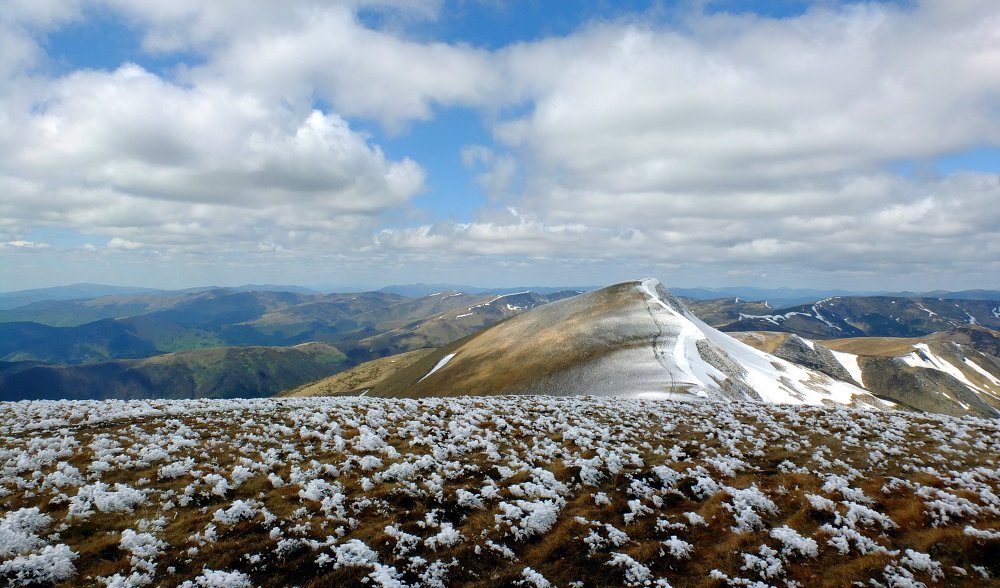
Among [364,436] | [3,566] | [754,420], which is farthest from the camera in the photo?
[754,420]

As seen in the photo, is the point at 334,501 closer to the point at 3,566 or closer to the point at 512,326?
the point at 3,566

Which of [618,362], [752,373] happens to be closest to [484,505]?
[618,362]

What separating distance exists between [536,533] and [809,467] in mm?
12672

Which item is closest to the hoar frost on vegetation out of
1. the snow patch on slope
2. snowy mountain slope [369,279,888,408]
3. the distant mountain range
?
snowy mountain slope [369,279,888,408]

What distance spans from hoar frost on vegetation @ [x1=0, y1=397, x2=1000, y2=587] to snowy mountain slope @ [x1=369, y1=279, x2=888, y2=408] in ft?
106

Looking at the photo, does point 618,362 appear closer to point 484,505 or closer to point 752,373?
point 752,373

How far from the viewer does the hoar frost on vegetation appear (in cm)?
1078

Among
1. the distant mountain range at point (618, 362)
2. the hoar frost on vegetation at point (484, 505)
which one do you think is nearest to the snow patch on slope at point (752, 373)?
the distant mountain range at point (618, 362)

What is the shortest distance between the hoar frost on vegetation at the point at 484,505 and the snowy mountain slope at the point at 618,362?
32173 millimetres

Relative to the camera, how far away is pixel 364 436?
20.6m

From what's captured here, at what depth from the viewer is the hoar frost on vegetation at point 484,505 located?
10.8 meters

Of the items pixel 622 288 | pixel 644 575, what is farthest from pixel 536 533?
pixel 622 288

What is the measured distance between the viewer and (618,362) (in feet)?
226

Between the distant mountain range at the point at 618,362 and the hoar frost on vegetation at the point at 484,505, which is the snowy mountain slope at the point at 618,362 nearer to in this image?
the distant mountain range at the point at 618,362
